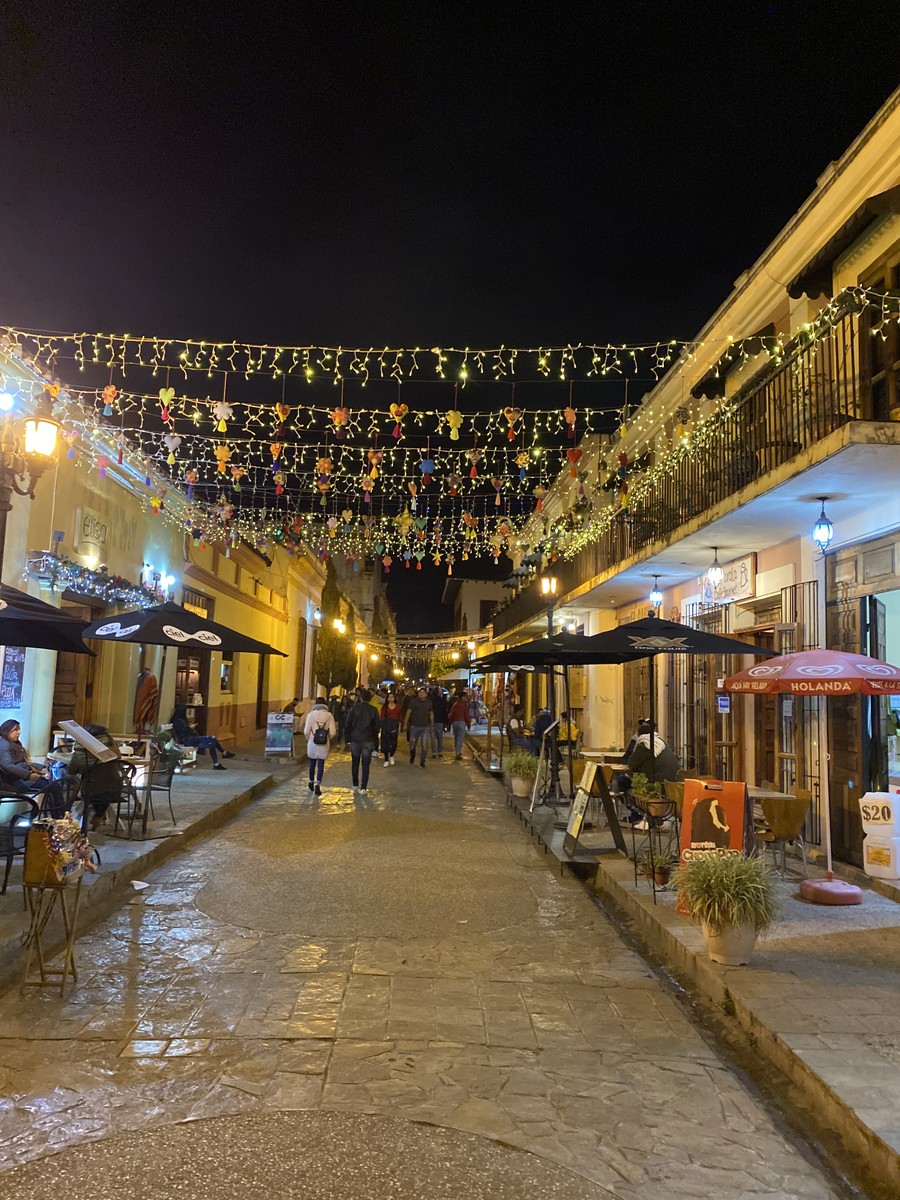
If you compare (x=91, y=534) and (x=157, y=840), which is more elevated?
(x=91, y=534)

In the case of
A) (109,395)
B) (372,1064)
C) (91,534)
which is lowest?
(372,1064)

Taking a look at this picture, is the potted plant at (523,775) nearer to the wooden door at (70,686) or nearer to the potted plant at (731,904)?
the wooden door at (70,686)

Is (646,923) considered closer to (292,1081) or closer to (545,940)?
(545,940)

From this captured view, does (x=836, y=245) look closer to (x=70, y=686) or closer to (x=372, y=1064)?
(x=372, y=1064)

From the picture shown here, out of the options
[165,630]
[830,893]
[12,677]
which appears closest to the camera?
[830,893]

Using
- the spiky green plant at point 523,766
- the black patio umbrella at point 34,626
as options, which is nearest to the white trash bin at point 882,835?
the spiky green plant at point 523,766

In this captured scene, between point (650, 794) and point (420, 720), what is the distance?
11.1 metres

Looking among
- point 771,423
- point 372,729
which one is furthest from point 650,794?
point 372,729

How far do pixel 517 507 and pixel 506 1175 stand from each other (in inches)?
1348

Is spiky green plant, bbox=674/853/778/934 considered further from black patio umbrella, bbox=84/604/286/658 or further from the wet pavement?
black patio umbrella, bbox=84/604/286/658

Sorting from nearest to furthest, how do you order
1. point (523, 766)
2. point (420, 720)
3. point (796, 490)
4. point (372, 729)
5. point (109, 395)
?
1. point (796, 490)
2. point (109, 395)
3. point (523, 766)
4. point (372, 729)
5. point (420, 720)

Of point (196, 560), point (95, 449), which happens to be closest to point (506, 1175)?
point (95, 449)

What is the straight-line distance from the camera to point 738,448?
37.8 feet

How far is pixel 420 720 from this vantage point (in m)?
20.4
